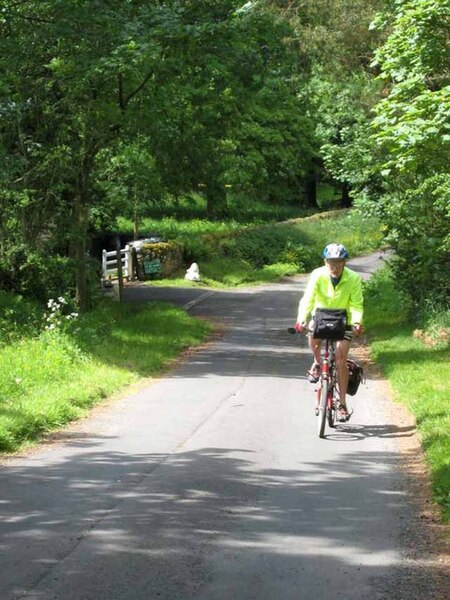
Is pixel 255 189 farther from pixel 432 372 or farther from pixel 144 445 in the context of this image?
pixel 144 445

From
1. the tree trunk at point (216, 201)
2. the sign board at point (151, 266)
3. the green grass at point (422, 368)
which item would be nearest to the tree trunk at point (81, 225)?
the green grass at point (422, 368)

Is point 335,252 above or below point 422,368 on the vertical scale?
above

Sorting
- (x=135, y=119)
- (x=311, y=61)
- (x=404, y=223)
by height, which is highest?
(x=311, y=61)

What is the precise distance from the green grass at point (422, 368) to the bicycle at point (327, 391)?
96 centimetres

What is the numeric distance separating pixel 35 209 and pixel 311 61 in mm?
20214

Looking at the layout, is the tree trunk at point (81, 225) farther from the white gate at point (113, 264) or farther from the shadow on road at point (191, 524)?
the shadow on road at point (191, 524)

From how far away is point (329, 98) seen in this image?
34.5 m

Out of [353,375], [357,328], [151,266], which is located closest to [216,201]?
[151,266]

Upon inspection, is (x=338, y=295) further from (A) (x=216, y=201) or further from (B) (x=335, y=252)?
(A) (x=216, y=201)

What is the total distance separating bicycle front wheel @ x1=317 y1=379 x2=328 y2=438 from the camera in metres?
11.0

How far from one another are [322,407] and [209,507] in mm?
3453

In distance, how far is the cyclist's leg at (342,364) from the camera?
1127 cm

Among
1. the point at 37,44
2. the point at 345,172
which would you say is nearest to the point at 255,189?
the point at 345,172

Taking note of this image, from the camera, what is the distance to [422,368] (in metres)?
15.7
